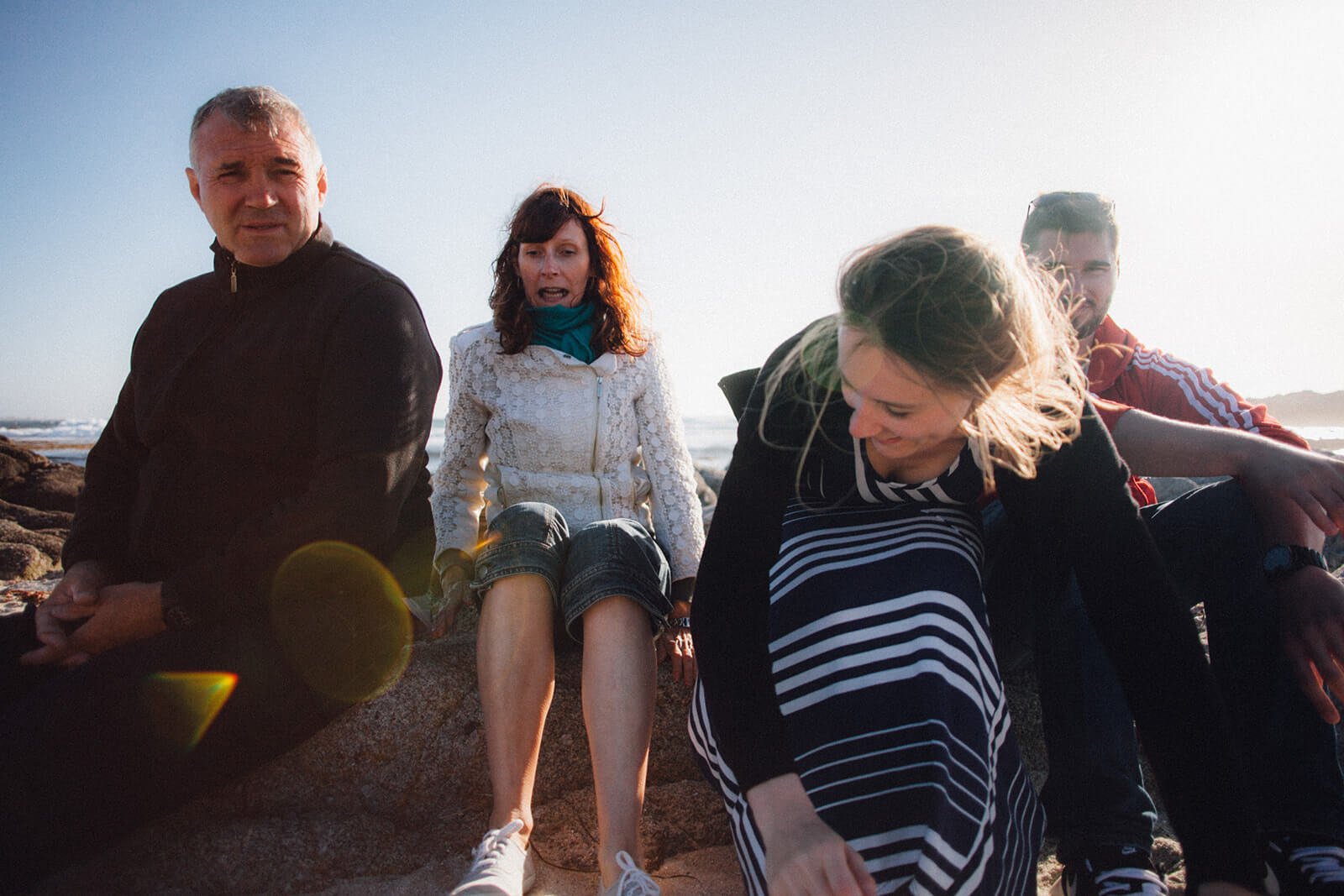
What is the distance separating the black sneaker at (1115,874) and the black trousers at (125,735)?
1.81 metres

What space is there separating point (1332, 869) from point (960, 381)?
123 cm

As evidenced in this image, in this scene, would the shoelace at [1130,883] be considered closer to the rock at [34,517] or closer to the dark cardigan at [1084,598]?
the dark cardigan at [1084,598]

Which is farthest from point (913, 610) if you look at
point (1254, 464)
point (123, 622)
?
point (123, 622)

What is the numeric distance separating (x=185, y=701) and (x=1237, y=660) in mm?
2402

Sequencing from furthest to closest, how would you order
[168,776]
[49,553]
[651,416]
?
[49,553]
[651,416]
[168,776]

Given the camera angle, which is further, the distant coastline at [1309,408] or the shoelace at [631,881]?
the distant coastline at [1309,408]

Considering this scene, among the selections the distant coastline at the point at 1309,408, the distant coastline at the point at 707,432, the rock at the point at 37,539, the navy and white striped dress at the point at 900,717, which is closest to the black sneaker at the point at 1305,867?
the navy and white striped dress at the point at 900,717

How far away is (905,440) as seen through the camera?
156cm

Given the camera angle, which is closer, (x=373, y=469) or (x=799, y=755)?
(x=799, y=755)

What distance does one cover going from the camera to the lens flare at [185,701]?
183 centimetres

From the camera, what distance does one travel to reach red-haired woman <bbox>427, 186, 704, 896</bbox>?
1.91m

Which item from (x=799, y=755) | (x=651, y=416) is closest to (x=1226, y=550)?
(x=799, y=755)

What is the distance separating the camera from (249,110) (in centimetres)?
220

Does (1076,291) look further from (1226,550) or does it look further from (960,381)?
(960,381)
